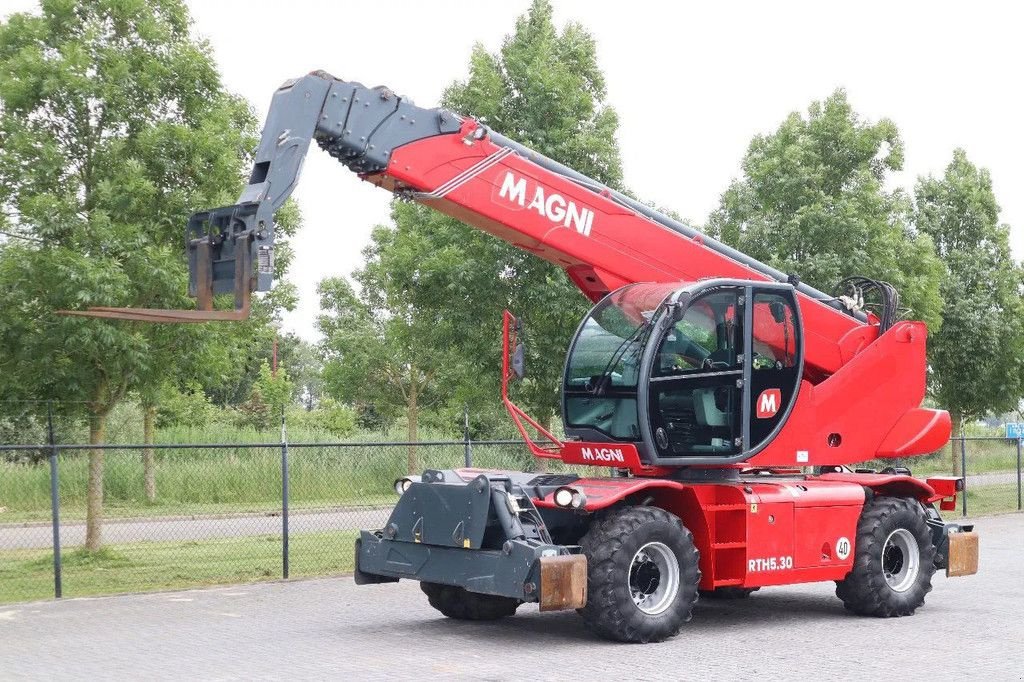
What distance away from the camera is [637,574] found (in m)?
10.8

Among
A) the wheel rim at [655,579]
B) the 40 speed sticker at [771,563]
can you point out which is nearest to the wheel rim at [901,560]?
the 40 speed sticker at [771,563]

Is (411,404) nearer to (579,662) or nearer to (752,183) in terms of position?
(752,183)

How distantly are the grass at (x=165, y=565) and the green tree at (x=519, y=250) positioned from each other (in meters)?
3.81

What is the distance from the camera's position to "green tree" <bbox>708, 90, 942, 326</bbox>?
23609mm

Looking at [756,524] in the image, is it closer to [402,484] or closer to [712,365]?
[712,365]

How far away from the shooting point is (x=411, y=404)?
33.7 meters

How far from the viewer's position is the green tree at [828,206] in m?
23.6

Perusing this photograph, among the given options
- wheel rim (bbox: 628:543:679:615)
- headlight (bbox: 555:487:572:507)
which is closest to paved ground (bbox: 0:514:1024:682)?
wheel rim (bbox: 628:543:679:615)

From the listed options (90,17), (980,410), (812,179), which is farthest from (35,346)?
(980,410)

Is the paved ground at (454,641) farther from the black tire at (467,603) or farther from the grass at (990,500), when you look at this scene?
the grass at (990,500)

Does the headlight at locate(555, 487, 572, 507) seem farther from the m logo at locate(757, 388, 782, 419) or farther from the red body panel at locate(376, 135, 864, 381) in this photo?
the red body panel at locate(376, 135, 864, 381)

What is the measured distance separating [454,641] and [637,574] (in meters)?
1.63

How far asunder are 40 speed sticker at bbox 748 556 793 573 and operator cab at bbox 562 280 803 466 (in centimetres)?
93

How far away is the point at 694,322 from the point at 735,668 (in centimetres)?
339
